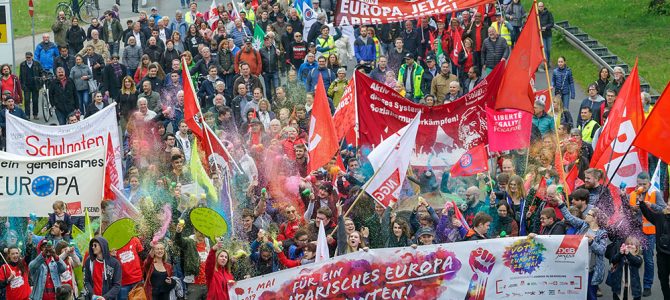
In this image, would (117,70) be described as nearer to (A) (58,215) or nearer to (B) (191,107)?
(B) (191,107)

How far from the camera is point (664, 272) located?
58.3 ft

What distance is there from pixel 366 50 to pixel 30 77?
234 inches

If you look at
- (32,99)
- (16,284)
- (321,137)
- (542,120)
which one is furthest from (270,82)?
(16,284)

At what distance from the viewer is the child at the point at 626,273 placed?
17188 mm

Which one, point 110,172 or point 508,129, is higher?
point 508,129

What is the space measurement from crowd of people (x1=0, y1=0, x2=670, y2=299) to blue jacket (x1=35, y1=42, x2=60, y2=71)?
0.13ft

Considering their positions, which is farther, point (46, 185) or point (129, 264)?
point (46, 185)

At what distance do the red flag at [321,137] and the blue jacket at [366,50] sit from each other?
7.42 m

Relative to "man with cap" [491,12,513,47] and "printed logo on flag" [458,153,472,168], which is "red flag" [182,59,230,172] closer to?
"printed logo on flag" [458,153,472,168]

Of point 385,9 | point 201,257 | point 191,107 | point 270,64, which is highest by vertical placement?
point 385,9

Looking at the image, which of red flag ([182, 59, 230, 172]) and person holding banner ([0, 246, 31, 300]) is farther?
red flag ([182, 59, 230, 172])

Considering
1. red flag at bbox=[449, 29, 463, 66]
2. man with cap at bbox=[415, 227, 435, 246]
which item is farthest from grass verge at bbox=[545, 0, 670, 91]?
man with cap at bbox=[415, 227, 435, 246]

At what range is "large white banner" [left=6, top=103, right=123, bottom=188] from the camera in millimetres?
19984

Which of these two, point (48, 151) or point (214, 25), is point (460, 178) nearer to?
point (48, 151)
